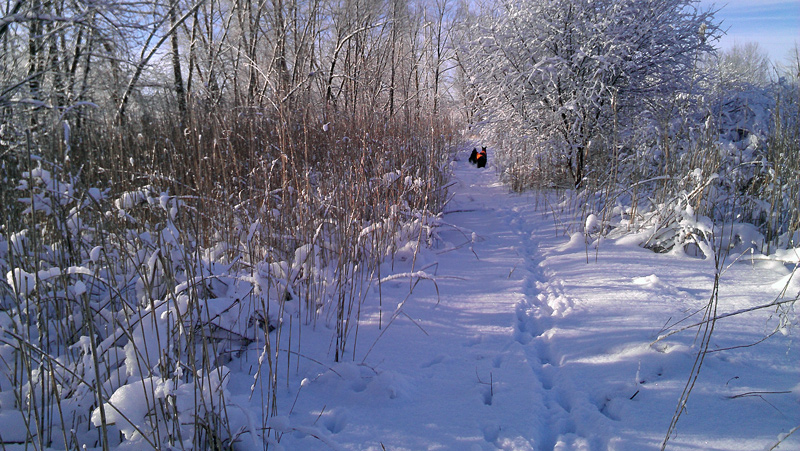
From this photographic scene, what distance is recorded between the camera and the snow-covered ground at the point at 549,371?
1316 millimetres

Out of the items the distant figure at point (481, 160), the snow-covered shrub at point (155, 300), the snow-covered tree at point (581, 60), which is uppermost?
the snow-covered tree at point (581, 60)

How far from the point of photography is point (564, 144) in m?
5.46

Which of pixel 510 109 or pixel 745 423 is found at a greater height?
pixel 510 109

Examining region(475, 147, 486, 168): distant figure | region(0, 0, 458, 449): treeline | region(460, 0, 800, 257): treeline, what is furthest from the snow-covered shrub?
region(475, 147, 486, 168): distant figure

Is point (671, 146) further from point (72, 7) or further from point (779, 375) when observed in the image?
point (72, 7)

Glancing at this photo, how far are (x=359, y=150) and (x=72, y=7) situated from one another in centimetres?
290

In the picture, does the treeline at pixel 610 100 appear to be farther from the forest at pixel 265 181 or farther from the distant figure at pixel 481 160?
the distant figure at pixel 481 160

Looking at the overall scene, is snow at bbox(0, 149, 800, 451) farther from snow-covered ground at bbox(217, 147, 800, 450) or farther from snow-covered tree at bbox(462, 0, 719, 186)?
snow-covered tree at bbox(462, 0, 719, 186)

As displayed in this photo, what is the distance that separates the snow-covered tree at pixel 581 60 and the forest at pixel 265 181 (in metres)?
0.03

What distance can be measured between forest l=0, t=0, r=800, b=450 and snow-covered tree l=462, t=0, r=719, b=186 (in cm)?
3

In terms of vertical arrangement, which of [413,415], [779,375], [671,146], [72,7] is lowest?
[413,415]

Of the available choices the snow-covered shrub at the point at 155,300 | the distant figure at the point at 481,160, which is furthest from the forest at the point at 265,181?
the distant figure at the point at 481,160

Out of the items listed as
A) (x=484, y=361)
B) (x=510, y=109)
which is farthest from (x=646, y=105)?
(x=484, y=361)

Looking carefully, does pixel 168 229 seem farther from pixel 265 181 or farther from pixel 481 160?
pixel 481 160
